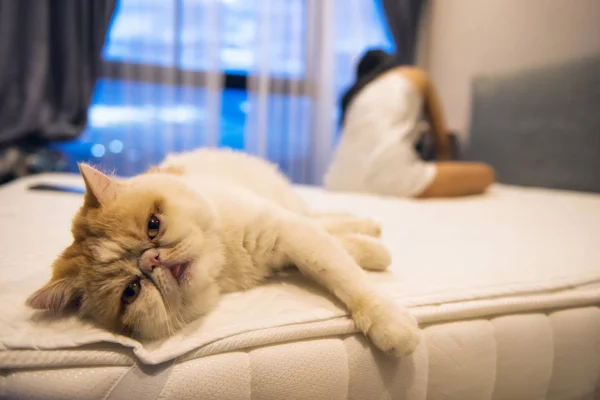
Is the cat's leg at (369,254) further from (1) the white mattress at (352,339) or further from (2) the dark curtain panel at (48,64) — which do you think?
(2) the dark curtain panel at (48,64)

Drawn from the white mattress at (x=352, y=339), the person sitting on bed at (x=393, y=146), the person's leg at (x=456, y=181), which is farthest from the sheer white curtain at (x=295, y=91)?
the white mattress at (x=352, y=339)

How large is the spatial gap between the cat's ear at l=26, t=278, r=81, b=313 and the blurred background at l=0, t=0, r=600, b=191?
1.89 metres

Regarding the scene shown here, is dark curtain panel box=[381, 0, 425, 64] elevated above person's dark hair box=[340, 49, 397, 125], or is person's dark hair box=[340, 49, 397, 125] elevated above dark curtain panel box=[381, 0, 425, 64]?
dark curtain panel box=[381, 0, 425, 64]

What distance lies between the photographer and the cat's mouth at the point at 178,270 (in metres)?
0.64

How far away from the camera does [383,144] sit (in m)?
2.06

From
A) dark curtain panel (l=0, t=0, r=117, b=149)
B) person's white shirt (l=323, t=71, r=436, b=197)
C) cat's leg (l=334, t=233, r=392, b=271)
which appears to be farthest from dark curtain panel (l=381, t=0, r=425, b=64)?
cat's leg (l=334, t=233, r=392, b=271)

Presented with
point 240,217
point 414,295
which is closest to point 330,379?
point 414,295

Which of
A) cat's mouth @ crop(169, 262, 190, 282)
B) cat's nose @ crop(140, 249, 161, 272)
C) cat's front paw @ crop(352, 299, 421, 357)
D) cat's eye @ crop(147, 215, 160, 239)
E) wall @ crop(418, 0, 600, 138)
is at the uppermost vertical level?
wall @ crop(418, 0, 600, 138)

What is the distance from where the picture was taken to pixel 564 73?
2.16 m

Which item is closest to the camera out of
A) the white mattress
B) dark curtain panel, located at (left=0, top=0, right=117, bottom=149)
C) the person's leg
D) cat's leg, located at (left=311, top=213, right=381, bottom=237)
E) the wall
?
the white mattress

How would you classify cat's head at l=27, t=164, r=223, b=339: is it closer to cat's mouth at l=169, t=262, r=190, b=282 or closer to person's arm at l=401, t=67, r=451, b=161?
cat's mouth at l=169, t=262, r=190, b=282

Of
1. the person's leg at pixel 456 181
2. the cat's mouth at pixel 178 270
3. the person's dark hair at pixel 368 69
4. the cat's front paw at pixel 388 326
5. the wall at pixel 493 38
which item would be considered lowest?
the person's leg at pixel 456 181

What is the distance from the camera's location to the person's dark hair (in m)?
2.40

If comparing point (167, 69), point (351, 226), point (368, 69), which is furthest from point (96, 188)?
point (167, 69)
